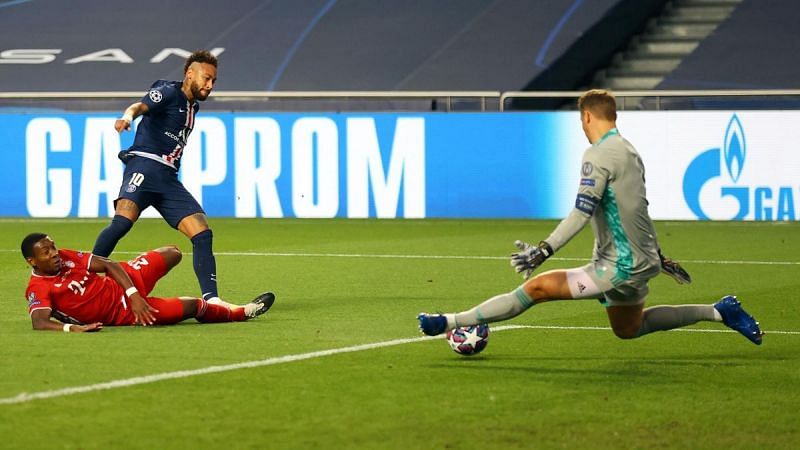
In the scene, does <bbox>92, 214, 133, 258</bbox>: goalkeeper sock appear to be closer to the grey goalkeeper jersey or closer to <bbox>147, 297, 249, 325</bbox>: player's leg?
<bbox>147, 297, 249, 325</bbox>: player's leg

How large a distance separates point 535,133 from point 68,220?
7.25 metres

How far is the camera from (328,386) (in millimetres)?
8109

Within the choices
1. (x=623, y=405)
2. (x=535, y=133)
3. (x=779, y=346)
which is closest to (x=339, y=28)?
(x=535, y=133)

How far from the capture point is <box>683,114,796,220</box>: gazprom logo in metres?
22.5

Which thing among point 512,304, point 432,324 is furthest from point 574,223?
point 432,324

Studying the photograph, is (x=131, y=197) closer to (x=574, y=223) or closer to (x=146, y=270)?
(x=146, y=270)

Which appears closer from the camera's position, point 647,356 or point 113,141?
point 647,356

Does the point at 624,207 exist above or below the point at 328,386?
above

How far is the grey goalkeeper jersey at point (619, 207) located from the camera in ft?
28.0

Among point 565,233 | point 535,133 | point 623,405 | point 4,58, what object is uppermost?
point 4,58

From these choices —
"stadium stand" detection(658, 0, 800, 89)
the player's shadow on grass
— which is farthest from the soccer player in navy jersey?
"stadium stand" detection(658, 0, 800, 89)

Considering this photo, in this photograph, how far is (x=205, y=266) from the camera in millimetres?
11375

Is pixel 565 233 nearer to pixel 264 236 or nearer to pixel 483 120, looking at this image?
pixel 264 236

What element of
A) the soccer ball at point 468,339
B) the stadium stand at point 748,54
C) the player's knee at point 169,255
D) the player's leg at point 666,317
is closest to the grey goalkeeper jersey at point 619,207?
the player's leg at point 666,317
